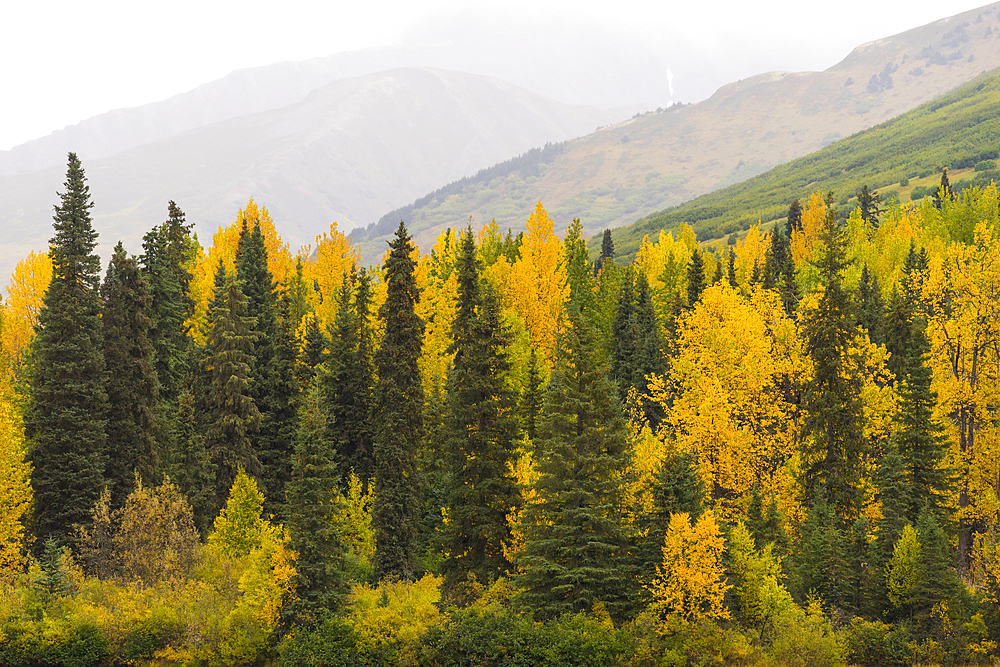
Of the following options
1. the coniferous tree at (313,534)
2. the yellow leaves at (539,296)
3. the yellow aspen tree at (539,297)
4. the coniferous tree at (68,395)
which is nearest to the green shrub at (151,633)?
the coniferous tree at (313,534)

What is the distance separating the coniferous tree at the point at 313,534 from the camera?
42781 mm

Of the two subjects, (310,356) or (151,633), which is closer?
(151,633)

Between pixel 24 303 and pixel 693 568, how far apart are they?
6790cm

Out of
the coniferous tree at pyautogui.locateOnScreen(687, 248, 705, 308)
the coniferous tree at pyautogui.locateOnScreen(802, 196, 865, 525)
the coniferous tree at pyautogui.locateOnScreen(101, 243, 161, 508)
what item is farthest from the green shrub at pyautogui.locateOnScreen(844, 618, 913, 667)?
the coniferous tree at pyautogui.locateOnScreen(101, 243, 161, 508)

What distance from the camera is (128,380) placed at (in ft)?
184

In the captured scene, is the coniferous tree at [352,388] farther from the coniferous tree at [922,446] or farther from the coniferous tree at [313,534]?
the coniferous tree at [922,446]

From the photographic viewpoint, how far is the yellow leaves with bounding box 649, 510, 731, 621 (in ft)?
132

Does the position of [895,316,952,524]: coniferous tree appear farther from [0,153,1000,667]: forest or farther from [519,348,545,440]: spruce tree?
[519,348,545,440]: spruce tree

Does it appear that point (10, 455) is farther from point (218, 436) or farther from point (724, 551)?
point (724, 551)

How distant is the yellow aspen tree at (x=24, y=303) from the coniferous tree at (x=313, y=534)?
43261 millimetres

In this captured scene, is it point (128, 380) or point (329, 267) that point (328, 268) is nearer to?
point (329, 267)

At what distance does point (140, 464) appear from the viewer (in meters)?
54.2

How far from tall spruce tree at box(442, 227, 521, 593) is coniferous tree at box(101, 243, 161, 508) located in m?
23.1

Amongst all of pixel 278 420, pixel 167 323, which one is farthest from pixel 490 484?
pixel 167 323
